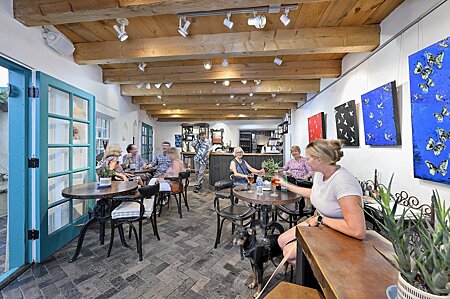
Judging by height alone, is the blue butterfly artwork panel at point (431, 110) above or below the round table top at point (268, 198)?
above

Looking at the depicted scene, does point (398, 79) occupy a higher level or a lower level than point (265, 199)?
higher

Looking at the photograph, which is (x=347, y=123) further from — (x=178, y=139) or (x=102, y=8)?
(x=178, y=139)

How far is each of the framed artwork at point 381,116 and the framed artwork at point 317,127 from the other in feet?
5.59

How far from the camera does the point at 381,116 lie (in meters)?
2.54

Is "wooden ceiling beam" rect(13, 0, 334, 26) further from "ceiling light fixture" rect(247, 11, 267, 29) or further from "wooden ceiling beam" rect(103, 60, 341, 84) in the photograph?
"wooden ceiling beam" rect(103, 60, 341, 84)

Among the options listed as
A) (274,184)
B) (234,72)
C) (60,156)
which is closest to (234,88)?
(234,72)

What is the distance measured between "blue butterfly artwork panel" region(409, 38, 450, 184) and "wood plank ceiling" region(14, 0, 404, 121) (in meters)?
0.89

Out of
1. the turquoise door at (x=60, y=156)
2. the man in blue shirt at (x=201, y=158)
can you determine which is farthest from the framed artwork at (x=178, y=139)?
the turquoise door at (x=60, y=156)

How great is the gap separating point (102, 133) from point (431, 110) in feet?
19.0

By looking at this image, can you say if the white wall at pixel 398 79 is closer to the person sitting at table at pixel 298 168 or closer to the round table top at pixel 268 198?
the person sitting at table at pixel 298 168

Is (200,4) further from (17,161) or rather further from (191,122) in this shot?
(191,122)

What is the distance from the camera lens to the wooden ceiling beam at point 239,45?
2.72 meters

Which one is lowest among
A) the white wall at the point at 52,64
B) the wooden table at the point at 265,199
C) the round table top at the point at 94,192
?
the wooden table at the point at 265,199

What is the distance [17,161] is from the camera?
2.44 meters
